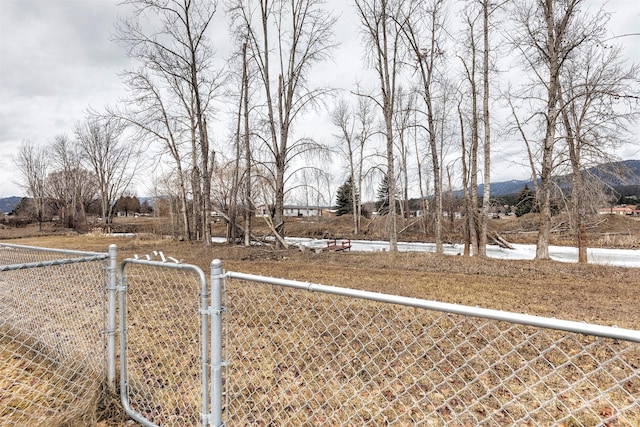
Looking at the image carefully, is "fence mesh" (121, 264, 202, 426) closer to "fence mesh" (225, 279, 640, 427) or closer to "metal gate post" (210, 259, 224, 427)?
"metal gate post" (210, 259, 224, 427)

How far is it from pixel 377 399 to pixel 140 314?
3769mm

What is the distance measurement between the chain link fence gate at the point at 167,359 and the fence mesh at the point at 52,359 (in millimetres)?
299

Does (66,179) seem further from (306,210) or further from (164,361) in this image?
(164,361)

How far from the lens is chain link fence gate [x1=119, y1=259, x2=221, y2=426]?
1.87 meters

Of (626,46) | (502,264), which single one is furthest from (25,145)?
(626,46)

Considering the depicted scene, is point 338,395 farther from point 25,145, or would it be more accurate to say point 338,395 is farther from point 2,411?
point 25,145

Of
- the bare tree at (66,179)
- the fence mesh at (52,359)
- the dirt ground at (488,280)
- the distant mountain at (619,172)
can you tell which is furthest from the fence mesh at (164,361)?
the bare tree at (66,179)

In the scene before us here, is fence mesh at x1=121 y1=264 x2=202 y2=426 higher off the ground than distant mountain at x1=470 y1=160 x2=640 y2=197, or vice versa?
distant mountain at x1=470 y1=160 x2=640 y2=197

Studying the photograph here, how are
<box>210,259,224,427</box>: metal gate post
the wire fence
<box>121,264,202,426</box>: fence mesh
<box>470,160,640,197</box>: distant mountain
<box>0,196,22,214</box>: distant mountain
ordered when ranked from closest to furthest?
<box>210,259,224,427</box>: metal gate post
the wire fence
<box>121,264,202,426</box>: fence mesh
<box>470,160,640,197</box>: distant mountain
<box>0,196,22,214</box>: distant mountain

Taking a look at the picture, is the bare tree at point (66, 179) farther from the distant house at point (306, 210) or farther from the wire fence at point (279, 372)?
the wire fence at point (279, 372)

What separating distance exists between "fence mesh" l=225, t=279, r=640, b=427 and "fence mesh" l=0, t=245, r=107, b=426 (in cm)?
116

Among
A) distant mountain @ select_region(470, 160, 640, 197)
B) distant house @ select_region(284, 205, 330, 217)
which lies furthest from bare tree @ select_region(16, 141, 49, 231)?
distant mountain @ select_region(470, 160, 640, 197)

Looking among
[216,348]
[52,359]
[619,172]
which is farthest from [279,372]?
[619,172]

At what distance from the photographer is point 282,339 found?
12.7 feet
